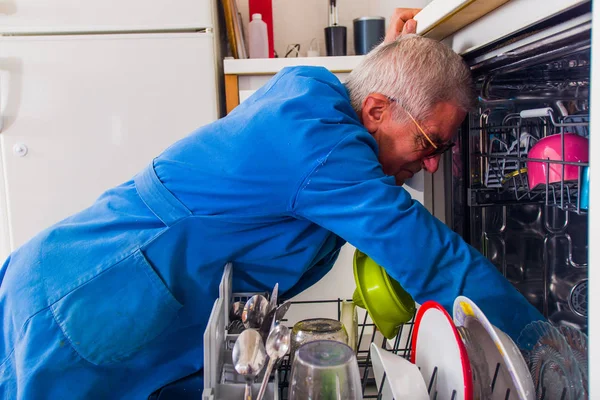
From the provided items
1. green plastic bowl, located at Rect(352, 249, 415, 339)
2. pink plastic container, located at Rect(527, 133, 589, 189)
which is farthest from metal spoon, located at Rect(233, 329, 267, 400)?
pink plastic container, located at Rect(527, 133, 589, 189)

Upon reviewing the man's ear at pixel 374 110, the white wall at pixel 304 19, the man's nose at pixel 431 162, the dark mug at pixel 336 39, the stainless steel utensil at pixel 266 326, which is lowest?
the stainless steel utensil at pixel 266 326

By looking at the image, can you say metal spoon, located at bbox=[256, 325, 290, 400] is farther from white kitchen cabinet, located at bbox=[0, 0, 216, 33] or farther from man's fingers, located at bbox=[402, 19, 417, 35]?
white kitchen cabinet, located at bbox=[0, 0, 216, 33]

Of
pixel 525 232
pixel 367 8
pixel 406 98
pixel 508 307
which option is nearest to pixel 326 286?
pixel 525 232

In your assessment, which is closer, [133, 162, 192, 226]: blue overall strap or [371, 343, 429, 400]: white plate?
[371, 343, 429, 400]: white plate

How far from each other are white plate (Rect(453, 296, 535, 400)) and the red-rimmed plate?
0.13ft

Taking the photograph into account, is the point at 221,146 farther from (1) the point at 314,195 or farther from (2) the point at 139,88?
(2) the point at 139,88

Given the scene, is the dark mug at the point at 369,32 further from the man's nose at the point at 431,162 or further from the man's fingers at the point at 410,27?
the man's nose at the point at 431,162

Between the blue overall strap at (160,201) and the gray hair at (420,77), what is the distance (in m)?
0.41

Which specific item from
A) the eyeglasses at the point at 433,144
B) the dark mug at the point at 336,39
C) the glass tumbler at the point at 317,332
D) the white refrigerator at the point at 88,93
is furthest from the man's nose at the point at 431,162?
the dark mug at the point at 336,39

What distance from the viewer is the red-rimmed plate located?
0.55 metres

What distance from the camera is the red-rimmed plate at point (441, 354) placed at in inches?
21.6

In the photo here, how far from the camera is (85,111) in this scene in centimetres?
167

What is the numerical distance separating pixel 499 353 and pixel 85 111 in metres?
1.47

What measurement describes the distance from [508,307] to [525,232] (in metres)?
0.57
